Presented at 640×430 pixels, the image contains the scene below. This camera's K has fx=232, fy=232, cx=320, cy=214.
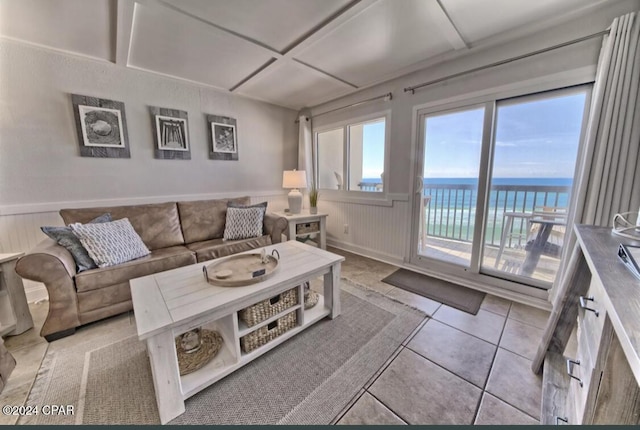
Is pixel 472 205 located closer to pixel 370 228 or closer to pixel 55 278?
pixel 370 228

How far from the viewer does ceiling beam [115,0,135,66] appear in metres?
1.54

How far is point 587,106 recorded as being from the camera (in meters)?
1.71

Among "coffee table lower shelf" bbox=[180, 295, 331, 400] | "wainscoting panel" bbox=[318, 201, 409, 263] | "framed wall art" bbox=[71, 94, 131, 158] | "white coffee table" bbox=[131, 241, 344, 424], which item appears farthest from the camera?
"wainscoting panel" bbox=[318, 201, 409, 263]

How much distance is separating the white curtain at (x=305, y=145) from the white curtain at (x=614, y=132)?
117 inches

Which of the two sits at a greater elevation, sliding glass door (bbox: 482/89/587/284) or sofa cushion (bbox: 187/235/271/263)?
sliding glass door (bbox: 482/89/587/284)

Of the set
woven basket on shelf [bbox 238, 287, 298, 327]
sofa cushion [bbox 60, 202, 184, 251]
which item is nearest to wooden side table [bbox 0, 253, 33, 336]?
sofa cushion [bbox 60, 202, 184, 251]

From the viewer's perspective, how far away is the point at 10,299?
1.62 meters

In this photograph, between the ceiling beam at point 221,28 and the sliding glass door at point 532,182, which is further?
the sliding glass door at point 532,182

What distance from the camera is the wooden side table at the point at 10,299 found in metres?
1.61

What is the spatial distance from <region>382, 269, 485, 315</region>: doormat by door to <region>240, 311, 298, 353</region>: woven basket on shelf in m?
1.27

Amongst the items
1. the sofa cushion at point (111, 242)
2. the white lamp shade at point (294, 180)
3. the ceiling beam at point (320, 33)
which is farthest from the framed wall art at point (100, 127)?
the white lamp shade at point (294, 180)

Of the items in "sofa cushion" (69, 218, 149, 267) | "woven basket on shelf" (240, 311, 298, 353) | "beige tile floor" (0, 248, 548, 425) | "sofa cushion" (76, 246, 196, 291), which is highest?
"sofa cushion" (69, 218, 149, 267)

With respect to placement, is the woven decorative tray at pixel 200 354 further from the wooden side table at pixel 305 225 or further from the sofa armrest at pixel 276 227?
the wooden side table at pixel 305 225

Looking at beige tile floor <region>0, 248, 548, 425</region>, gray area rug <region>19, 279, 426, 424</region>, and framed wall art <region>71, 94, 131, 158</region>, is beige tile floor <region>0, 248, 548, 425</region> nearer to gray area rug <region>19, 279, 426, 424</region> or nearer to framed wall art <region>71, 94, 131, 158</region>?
gray area rug <region>19, 279, 426, 424</region>
